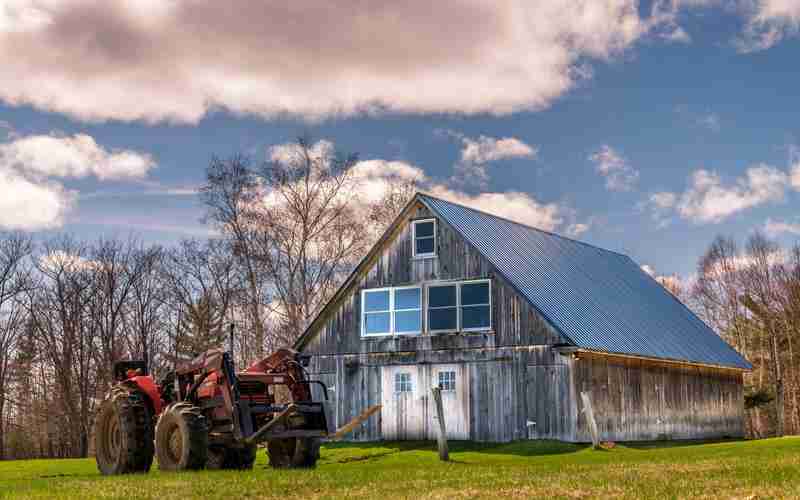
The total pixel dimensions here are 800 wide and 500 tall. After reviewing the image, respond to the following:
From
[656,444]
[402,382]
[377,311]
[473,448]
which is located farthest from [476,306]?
[656,444]

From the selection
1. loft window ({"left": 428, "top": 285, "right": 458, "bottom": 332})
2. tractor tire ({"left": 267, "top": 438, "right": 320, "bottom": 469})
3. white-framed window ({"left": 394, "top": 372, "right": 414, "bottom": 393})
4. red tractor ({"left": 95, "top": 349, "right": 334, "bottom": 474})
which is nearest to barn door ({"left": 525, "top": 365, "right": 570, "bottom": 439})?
loft window ({"left": 428, "top": 285, "right": 458, "bottom": 332})

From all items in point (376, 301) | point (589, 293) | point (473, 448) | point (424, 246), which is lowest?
point (473, 448)

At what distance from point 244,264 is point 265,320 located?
5.36 meters

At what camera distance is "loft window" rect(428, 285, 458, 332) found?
3447cm

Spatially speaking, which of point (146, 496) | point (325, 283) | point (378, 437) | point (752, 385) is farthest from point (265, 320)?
point (146, 496)

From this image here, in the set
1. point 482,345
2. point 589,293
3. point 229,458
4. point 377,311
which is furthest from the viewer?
point 589,293

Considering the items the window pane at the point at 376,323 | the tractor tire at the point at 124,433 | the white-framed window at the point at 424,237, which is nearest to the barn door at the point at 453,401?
the window pane at the point at 376,323

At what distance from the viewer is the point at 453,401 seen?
33750mm

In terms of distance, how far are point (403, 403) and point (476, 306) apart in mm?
4410

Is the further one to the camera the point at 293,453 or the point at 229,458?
the point at 293,453

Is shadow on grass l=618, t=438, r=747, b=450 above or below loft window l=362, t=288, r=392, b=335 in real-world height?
below

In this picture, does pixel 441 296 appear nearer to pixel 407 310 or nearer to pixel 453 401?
pixel 407 310

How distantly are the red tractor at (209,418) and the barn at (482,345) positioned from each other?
531 inches

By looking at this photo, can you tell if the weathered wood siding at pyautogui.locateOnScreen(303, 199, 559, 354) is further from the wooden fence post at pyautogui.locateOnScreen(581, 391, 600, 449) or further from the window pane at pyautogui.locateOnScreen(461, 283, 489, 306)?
the wooden fence post at pyautogui.locateOnScreen(581, 391, 600, 449)
